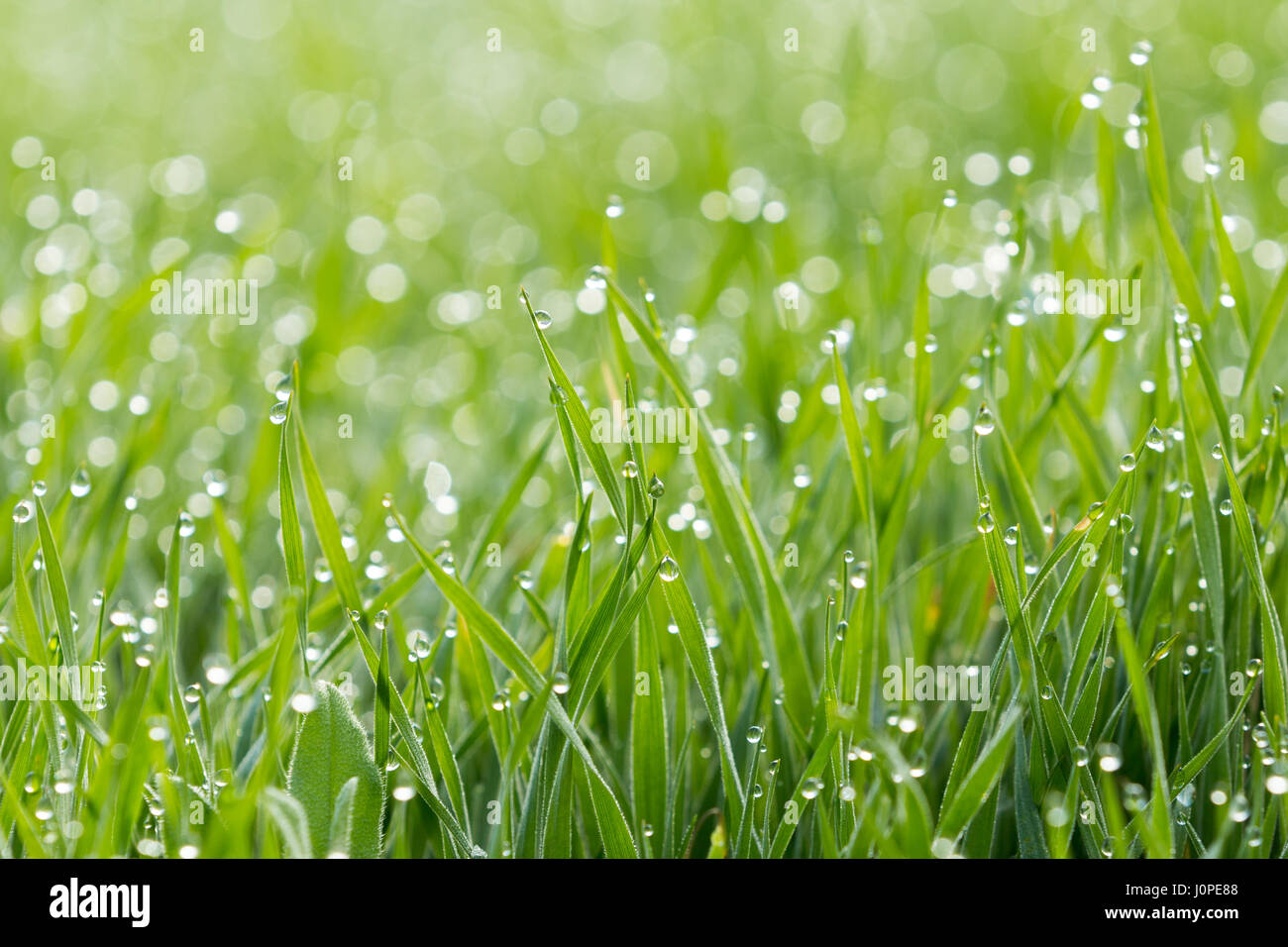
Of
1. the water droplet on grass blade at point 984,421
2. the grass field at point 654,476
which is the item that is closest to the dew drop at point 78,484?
the grass field at point 654,476

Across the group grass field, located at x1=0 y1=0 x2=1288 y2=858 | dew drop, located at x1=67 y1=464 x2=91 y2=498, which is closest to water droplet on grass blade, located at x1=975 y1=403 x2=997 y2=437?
grass field, located at x1=0 y1=0 x2=1288 y2=858

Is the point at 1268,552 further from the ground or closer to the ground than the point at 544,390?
closer to the ground

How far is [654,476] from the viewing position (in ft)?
3.07

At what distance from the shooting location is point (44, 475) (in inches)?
49.3

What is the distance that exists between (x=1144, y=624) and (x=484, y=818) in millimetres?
651

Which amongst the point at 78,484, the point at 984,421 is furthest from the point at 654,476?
the point at 78,484

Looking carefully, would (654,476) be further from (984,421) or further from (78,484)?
(78,484)

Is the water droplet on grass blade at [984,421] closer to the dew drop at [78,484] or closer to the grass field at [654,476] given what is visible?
the grass field at [654,476]

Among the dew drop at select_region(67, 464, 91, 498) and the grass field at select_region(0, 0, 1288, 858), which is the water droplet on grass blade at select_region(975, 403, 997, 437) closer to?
the grass field at select_region(0, 0, 1288, 858)

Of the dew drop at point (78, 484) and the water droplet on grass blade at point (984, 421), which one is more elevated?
the water droplet on grass blade at point (984, 421)

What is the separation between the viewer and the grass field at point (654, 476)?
91cm
